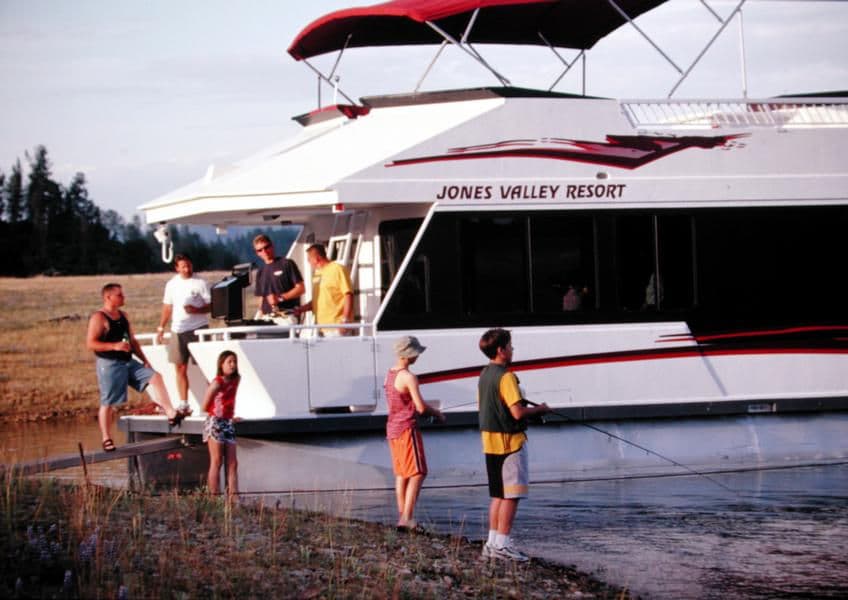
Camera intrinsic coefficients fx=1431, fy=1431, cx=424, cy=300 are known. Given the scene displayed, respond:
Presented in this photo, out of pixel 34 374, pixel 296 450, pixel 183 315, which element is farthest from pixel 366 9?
pixel 34 374

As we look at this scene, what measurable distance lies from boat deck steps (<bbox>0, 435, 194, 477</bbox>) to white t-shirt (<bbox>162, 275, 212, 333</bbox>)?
1178 mm

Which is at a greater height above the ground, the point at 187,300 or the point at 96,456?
the point at 187,300

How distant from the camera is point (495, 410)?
31.1 ft

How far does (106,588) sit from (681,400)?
281 inches

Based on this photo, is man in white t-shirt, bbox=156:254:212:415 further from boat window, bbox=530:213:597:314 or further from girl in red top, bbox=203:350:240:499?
boat window, bbox=530:213:597:314

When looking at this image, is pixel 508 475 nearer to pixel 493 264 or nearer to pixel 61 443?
pixel 493 264

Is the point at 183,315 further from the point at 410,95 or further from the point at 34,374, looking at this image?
the point at 34,374

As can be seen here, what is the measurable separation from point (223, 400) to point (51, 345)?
16.8 meters

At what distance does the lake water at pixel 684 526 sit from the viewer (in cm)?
934

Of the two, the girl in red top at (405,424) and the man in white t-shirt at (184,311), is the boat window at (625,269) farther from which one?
the girl in red top at (405,424)

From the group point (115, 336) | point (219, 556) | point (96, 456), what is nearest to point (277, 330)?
point (115, 336)

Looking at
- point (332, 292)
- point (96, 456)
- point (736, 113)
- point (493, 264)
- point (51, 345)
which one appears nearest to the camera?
point (96, 456)

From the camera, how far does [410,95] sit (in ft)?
44.4

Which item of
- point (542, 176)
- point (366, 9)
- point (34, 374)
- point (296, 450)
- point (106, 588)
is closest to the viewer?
point (106, 588)
